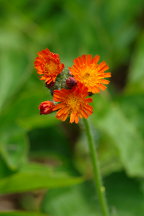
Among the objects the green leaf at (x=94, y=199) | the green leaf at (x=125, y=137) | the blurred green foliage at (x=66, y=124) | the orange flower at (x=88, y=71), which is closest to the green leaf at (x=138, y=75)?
the blurred green foliage at (x=66, y=124)

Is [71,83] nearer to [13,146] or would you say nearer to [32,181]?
[32,181]

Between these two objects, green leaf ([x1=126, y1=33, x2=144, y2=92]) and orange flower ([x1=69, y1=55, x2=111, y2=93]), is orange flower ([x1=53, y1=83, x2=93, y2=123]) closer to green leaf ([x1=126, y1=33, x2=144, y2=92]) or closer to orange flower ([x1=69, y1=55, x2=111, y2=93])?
orange flower ([x1=69, y1=55, x2=111, y2=93])

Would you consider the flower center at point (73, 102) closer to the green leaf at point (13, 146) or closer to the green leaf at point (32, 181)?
the green leaf at point (32, 181)

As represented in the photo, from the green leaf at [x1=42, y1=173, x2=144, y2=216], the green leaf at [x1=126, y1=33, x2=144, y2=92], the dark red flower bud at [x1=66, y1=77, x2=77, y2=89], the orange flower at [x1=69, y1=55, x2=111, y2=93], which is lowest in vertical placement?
the green leaf at [x1=42, y1=173, x2=144, y2=216]

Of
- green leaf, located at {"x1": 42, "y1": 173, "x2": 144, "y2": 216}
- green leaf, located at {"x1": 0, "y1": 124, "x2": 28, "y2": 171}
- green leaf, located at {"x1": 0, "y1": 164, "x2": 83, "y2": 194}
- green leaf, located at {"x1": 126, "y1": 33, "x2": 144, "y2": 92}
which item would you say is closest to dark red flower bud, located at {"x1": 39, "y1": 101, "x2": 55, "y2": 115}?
green leaf, located at {"x1": 0, "y1": 164, "x2": 83, "y2": 194}

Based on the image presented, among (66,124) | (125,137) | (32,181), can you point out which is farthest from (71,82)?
(66,124)

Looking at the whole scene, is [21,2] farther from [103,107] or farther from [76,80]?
[76,80]
